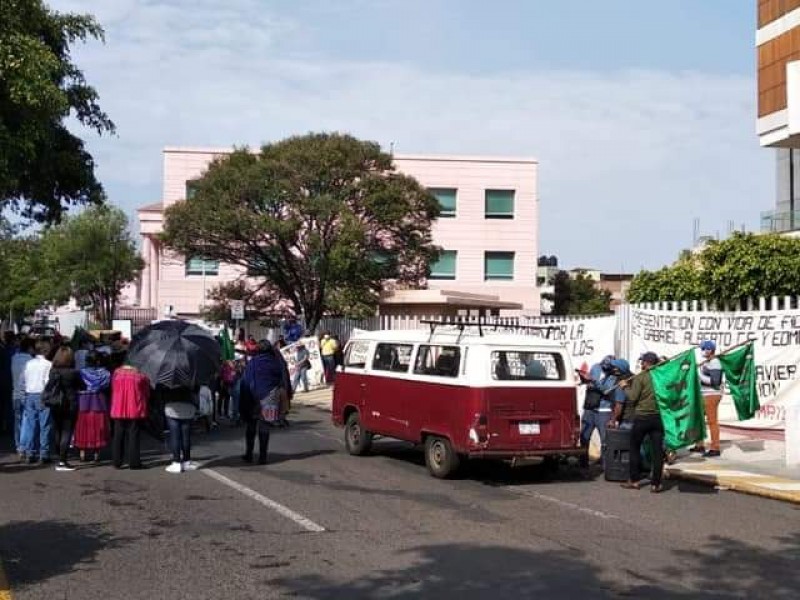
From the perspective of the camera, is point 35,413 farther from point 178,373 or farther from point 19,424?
point 178,373

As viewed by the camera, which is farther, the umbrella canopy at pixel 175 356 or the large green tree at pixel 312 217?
the large green tree at pixel 312 217

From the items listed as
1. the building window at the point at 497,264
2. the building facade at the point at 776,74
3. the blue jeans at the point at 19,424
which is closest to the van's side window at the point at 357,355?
the blue jeans at the point at 19,424

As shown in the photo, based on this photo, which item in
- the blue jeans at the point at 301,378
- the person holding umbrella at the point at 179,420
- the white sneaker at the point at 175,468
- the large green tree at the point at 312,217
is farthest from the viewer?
the large green tree at the point at 312,217

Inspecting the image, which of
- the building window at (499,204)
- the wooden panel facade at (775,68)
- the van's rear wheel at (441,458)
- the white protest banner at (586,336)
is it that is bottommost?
the van's rear wheel at (441,458)

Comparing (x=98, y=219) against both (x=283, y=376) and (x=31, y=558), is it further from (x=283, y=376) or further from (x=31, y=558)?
(x=31, y=558)

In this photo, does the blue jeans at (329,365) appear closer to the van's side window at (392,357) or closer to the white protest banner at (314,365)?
the white protest banner at (314,365)

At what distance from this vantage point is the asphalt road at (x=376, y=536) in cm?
736

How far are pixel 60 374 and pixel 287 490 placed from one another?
3728mm

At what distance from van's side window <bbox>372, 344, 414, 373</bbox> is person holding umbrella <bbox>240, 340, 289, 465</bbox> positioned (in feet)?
4.49

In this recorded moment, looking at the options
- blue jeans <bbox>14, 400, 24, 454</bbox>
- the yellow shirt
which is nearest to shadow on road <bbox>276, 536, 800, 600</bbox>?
blue jeans <bbox>14, 400, 24, 454</bbox>

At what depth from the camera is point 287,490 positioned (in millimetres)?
11719

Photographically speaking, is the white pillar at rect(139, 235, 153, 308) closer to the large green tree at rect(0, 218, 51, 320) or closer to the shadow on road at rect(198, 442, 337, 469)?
the large green tree at rect(0, 218, 51, 320)

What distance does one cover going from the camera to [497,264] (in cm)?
5662

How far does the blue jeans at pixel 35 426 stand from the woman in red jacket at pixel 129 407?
3.37ft
